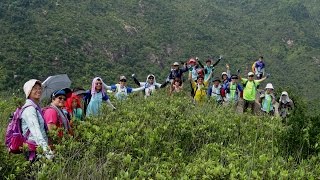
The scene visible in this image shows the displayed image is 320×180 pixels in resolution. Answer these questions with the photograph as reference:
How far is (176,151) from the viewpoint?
14.9ft

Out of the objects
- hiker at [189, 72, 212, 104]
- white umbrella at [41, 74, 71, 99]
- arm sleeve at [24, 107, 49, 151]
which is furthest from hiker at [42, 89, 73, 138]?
hiker at [189, 72, 212, 104]

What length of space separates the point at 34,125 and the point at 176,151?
1.56 m

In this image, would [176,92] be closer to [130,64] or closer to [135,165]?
[135,165]

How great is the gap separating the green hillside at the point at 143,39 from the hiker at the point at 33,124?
2318 cm

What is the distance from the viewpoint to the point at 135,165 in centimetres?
→ 387

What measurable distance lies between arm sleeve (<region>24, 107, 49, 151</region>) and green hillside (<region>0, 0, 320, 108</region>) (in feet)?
76.6

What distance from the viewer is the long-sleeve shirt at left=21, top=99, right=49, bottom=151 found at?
387 centimetres

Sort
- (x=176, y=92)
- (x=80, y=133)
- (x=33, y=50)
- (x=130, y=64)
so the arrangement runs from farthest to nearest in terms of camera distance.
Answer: (x=130, y=64)
(x=33, y=50)
(x=176, y=92)
(x=80, y=133)

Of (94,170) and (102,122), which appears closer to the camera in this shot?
(94,170)

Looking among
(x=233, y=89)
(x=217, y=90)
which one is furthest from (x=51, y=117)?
(x=233, y=89)

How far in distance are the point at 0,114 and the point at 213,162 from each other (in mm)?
4336

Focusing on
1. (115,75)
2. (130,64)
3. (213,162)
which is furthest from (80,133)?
(130,64)

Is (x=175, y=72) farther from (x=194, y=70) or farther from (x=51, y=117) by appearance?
(x=51, y=117)

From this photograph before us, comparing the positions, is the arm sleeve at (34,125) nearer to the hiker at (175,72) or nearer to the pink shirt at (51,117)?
the pink shirt at (51,117)
